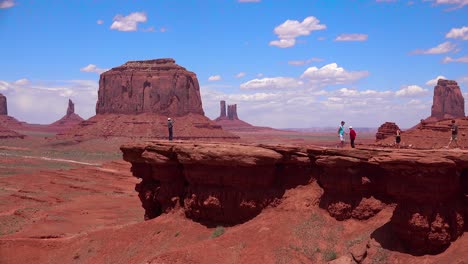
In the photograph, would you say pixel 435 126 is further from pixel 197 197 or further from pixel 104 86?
pixel 104 86

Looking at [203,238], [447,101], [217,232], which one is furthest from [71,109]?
[217,232]

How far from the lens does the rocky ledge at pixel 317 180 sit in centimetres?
1309

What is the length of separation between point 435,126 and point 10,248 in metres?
29.5

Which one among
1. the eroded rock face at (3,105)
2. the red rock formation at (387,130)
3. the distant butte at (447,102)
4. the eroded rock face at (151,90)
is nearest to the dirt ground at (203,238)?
the red rock formation at (387,130)

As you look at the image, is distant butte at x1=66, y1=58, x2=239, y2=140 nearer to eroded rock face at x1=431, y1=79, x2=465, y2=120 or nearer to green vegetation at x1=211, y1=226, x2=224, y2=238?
eroded rock face at x1=431, y1=79, x2=465, y2=120

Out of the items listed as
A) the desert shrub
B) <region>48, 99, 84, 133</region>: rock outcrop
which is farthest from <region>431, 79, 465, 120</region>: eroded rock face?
<region>48, 99, 84, 133</region>: rock outcrop

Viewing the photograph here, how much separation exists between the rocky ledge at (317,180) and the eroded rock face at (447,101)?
4141 inches

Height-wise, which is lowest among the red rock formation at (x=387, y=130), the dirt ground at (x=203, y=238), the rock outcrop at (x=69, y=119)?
the dirt ground at (x=203, y=238)

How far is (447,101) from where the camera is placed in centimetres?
11394

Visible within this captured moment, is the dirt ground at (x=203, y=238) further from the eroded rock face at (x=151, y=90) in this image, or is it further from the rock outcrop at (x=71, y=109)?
the rock outcrop at (x=71, y=109)

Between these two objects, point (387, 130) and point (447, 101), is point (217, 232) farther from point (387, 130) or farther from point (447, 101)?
point (447, 101)

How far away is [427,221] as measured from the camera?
1312 cm

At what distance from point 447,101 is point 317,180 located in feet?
354

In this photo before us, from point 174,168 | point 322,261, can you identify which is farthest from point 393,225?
point 174,168
